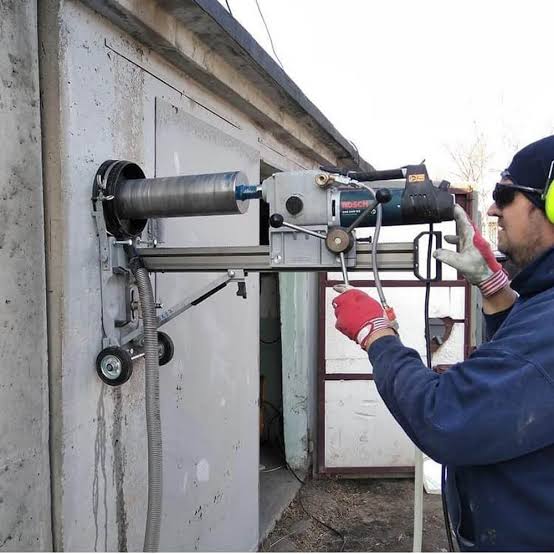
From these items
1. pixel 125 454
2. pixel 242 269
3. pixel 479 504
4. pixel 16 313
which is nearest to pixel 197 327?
pixel 125 454

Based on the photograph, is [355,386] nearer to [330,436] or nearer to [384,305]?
[330,436]

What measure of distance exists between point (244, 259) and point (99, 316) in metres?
0.53

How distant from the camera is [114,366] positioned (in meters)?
1.58

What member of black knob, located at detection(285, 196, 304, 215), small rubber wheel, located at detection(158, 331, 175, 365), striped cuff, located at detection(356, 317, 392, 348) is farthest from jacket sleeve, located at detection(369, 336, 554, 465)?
small rubber wheel, located at detection(158, 331, 175, 365)

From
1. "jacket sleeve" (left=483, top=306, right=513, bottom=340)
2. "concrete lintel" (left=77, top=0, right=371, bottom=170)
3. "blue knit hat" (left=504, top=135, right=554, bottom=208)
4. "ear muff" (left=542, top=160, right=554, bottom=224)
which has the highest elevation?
"concrete lintel" (left=77, top=0, right=371, bottom=170)

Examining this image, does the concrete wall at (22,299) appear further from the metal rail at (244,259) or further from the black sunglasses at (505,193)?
the black sunglasses at (505,193)

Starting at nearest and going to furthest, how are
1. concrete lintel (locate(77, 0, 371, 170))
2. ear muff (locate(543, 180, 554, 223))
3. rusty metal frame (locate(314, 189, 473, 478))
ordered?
ear muff (locate(543, 180, 554, 223))
concrete lintel (locate(77, 0, 371, 170))
rusty metal frame (locate(314, 189, 473, 478))

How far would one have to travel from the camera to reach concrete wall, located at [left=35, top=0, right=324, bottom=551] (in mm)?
1504

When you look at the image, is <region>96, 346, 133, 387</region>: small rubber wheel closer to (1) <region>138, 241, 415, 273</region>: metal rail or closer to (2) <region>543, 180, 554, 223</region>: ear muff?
(1) <region>138, 241, 415, 273</region>: metal rail

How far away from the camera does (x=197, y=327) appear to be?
2.43 metres

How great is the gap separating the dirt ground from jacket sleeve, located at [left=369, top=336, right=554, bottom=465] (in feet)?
9.78

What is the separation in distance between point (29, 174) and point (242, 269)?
2.22 ft

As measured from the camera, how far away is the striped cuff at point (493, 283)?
5.81 feet

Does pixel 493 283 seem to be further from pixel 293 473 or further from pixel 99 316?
pixel 293 473
